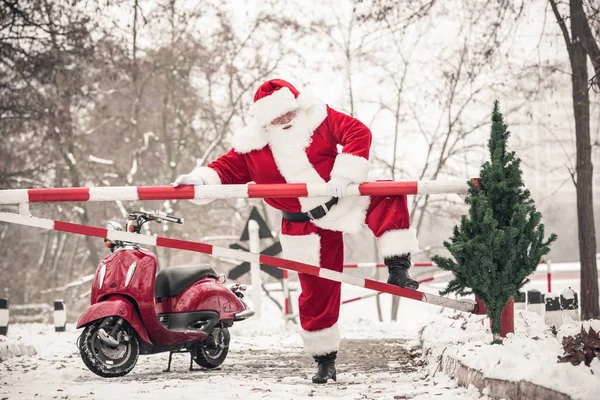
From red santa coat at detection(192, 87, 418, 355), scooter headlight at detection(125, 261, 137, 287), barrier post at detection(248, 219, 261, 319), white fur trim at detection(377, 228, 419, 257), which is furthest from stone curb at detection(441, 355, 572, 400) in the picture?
barrier post at detection(248, 219, 261, 319)

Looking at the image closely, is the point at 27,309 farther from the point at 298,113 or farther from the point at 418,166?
the point at 298,113

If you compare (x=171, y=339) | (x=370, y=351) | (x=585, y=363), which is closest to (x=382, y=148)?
(x=370, y=351)

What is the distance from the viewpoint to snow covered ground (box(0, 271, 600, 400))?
166 inches

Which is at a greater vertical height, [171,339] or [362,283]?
[362,283]

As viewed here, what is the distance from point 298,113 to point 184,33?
1514 cm

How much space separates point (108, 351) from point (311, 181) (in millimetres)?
1858

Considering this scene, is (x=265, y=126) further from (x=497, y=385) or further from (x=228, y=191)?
(x=497, y=385)

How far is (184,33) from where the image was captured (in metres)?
20.2

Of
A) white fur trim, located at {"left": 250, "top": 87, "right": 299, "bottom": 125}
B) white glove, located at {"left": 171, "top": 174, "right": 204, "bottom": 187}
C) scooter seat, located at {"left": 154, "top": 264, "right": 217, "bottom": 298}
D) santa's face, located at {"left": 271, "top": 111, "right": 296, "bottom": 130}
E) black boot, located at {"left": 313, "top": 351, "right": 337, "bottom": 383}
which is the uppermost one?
white fur trim, located at {"left": 250, "top": 87, "right": 299, "bottom": 125}

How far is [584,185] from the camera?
9.84 metres

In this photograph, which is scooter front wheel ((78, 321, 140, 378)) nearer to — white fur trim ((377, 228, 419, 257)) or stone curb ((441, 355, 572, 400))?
white fur trim ((377, 228, 419, 257))

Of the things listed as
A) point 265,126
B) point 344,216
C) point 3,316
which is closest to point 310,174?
point 344,216

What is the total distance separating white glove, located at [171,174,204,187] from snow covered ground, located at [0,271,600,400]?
128cm

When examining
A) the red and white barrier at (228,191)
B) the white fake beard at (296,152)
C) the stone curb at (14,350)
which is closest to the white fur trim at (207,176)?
the red and white barrier at (228,191)
